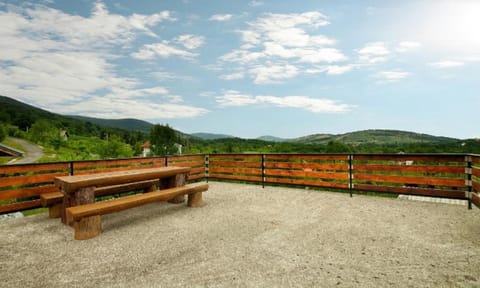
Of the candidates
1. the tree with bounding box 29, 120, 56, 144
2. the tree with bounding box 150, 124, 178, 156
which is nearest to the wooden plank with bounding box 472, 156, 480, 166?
the tree with bounding box 150, 124, 178, 156

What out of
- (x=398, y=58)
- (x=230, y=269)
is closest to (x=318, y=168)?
(x=230, y=269)

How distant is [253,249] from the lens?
125 inches

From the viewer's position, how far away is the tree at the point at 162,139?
62750 mm

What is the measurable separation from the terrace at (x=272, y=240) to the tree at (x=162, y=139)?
192 ft

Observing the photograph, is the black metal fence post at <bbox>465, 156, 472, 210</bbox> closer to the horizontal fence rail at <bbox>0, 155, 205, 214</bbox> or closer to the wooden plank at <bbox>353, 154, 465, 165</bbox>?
the wooden plank at <bbox>353, 154, 465, 165</bbox>

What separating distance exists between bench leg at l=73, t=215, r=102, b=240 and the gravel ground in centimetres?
11

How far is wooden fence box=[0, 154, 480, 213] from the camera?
16.2ft

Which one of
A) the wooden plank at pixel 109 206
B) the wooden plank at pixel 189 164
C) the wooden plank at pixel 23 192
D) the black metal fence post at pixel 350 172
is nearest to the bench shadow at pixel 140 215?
the wooden plank at pixel 109 206

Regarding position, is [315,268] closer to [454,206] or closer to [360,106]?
[454,206]

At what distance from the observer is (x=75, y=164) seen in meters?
5.68

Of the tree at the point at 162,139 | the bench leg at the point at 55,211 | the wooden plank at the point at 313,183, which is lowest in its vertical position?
the bench leg at the point at 55,211

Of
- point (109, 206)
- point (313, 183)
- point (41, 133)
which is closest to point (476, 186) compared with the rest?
point (313, 183)

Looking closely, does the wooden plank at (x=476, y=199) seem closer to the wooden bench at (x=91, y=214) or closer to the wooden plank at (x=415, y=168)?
the wooden plank at (x=415, y=168)

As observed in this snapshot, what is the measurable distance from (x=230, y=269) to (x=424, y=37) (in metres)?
10.1
